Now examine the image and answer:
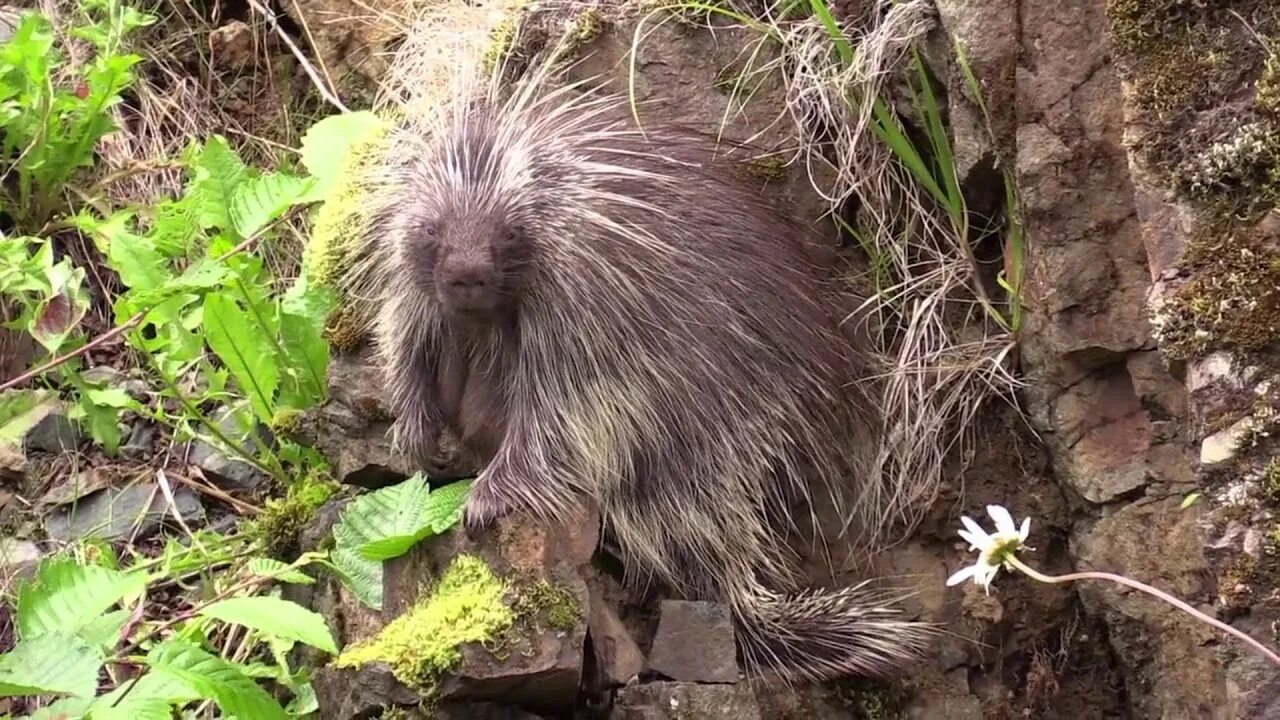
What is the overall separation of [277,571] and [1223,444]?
1.91 meters

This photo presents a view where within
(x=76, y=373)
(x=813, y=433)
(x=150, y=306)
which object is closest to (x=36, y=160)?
(x=76, y=373)

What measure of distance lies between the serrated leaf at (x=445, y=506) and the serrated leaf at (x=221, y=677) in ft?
1.57

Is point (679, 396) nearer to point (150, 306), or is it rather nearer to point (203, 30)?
point (150, 306)

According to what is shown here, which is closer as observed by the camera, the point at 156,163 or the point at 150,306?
the point at 150,306

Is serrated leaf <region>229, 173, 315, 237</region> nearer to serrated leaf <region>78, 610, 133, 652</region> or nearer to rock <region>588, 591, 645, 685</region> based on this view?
serrated leaf <region>78, 610, 133, 652</region>

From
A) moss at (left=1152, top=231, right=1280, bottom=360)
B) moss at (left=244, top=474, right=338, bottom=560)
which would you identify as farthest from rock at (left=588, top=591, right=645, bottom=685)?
moss at (left=1152, top=231, right=1280, bottom=360)

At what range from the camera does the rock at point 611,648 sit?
2721mm

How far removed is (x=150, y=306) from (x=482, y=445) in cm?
81

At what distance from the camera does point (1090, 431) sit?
2.87 metres

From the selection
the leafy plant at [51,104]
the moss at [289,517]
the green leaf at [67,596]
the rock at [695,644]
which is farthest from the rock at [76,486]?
the rock at [695,644]

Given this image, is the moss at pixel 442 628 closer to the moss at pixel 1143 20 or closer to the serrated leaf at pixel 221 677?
the serrated leaf at pixel 221 677

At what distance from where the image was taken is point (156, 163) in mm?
4414

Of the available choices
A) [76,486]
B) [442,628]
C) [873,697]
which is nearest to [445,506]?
[442,628]

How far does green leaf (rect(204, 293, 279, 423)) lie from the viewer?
3.27 metres
